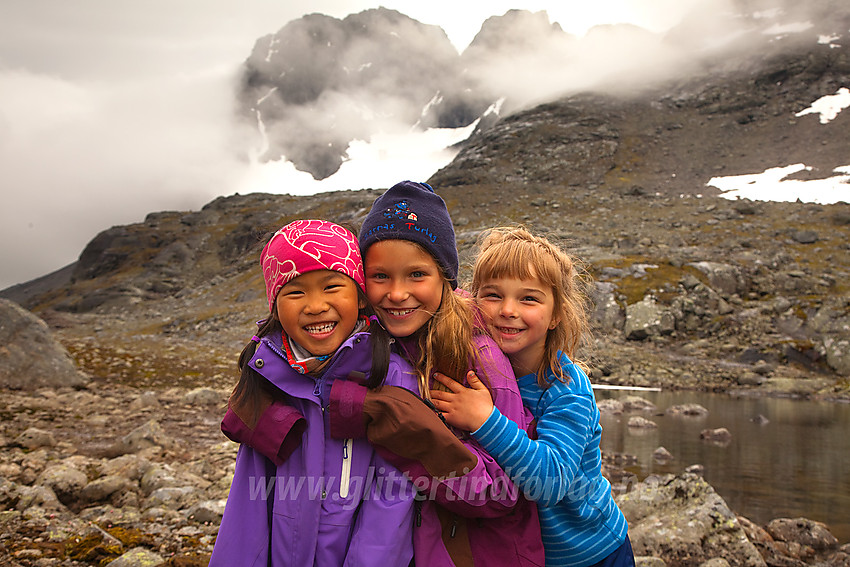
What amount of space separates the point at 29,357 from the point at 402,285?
15.2 meters

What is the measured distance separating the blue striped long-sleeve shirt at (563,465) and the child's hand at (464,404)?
51mm

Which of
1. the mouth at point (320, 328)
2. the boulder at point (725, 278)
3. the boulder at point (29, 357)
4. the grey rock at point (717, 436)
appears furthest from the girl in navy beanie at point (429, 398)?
the boulder at point (725, 278)

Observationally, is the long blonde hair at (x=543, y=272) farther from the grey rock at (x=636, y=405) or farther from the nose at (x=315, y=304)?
the grey rock at (x=636, y=405)

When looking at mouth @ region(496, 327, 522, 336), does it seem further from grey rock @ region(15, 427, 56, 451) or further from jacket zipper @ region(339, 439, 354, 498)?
grey rock @ region(15, 427, 56, 451)

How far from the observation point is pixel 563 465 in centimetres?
284

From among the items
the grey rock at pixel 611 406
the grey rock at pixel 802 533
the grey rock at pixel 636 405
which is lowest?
the grey rock at pixel 636 405

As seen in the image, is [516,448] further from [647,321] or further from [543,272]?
[647,321]

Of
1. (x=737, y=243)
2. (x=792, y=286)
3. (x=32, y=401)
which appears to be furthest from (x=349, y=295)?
(x=737, y=243)

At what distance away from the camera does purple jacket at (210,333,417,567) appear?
2613 millimetres

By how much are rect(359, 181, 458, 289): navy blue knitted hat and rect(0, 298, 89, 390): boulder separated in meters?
14.2

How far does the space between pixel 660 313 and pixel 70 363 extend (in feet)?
116

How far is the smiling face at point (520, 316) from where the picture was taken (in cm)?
341

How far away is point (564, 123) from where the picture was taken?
120688 mm

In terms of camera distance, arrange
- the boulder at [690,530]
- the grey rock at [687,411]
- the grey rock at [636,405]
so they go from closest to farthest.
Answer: the boulder at [690,530] < the grey rock at [687,411] < the grey rock at [636,405]
